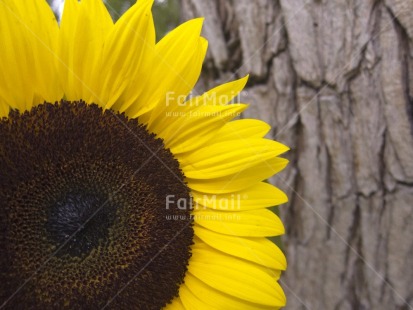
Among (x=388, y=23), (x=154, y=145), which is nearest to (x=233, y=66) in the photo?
(x=388, y=23)

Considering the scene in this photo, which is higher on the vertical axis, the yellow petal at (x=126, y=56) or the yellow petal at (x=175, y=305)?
the yellow petal at (x=126, y=56)

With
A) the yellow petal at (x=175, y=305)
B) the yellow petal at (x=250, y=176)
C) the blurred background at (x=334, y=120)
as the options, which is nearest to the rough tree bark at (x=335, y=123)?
the blurred background at (x=334, y=120)

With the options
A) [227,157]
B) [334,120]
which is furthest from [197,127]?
[334,120]

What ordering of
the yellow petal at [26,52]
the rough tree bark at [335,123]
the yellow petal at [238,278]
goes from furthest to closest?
the rough tree bark at [335,123], the yellow petal at [238,278], the yellow petal at [26,52]

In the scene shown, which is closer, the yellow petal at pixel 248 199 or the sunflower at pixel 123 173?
the sunflower at pixel 123 173

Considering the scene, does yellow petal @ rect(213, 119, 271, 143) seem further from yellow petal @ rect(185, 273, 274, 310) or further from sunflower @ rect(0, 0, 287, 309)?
yellow petal @ rect(185, 273, 274, 310)

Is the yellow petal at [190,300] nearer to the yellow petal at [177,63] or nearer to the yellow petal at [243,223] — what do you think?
the yellow petal at [243,223]

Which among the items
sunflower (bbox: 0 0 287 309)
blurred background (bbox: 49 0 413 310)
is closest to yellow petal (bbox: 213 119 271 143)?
sunflower (bbox: 0 0 287 309)
